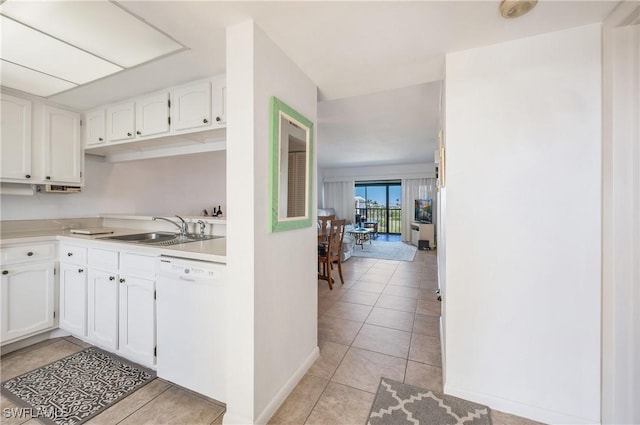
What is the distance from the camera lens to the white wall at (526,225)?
54.2 inches

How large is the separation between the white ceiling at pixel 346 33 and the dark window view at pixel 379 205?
7.06m

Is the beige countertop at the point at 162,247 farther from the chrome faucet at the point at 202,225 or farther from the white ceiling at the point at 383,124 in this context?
the white ceiling at the point at 383,124

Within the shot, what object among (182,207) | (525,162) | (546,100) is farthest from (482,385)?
(182,207)

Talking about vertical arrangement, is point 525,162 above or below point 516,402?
above

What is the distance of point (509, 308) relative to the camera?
1521 mm

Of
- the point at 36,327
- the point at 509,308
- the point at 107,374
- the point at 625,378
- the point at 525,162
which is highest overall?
the point at 525,162

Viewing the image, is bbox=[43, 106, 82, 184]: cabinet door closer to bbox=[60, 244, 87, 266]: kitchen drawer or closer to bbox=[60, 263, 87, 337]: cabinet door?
bbox=[60, 244, 87, 266]: kitchen drawer

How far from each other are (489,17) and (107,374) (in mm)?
3260

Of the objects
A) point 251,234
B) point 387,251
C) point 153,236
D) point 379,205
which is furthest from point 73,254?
point 379,205

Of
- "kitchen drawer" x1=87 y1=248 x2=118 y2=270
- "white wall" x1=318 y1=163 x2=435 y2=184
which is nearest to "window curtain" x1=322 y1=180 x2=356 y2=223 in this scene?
"white wall" x1=318 y1=163 x2=435 y2=184

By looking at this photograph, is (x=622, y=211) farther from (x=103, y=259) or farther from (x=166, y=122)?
(x=103, y=259)

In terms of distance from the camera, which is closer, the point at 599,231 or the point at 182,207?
the point at 599,231

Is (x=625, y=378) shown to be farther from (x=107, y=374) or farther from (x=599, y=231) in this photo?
(x=107, y=374)

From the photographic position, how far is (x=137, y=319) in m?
1.80
